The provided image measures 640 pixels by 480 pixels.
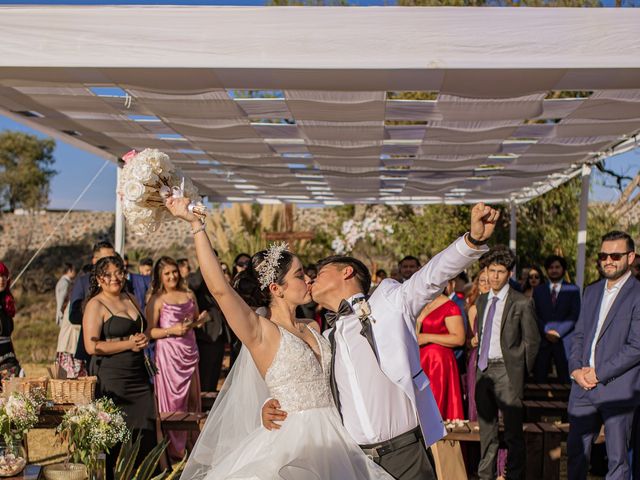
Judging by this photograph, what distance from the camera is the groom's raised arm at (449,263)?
287 centimetres

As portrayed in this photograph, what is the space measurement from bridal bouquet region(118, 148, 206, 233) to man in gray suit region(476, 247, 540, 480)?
3.72 meters

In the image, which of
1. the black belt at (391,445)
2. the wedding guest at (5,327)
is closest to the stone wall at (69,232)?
the wedding guest at (5,327)

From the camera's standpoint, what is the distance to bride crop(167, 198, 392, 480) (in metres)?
3.20

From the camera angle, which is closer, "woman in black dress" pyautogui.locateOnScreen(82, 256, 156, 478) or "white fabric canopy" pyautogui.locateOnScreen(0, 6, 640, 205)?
"white fabric canopy" pyautogui.locateOnScreen(0, 6, 640, 205)

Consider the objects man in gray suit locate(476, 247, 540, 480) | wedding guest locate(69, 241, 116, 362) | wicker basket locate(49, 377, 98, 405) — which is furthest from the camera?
wedding guest locate(69, 241, 116, 362)

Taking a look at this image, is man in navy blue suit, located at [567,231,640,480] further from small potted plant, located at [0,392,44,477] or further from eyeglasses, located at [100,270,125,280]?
small potted plant, located at [0,392,44,477]

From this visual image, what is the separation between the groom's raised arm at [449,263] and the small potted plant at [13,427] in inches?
95.6

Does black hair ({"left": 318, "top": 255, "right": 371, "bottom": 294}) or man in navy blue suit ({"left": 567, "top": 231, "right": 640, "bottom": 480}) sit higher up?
black hair ({"left": 318, "top": 255, "right": 371, "bottom": 294})

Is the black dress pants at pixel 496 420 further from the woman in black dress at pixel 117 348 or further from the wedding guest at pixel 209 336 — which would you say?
the wedding guest at pixel 209 336

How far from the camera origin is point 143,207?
2992mm

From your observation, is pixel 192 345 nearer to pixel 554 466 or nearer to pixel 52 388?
pixel 52 388

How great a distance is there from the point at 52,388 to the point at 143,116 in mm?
2819

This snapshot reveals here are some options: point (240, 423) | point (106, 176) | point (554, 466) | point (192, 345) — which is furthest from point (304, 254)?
point (240, 423)

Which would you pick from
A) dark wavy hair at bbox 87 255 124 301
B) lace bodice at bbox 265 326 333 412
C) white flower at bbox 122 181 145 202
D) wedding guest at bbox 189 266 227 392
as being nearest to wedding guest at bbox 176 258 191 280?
wedding guest at bbox 189 266 227 392
